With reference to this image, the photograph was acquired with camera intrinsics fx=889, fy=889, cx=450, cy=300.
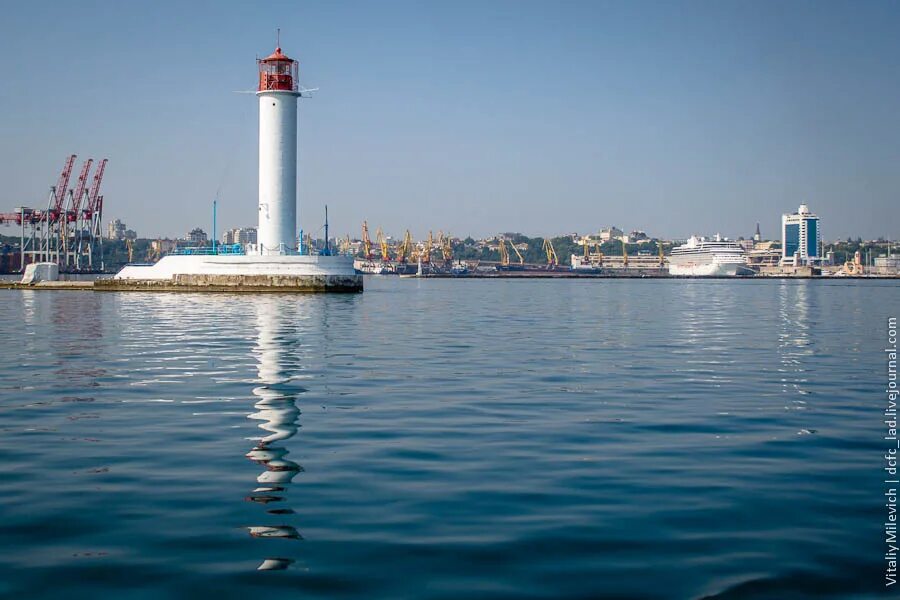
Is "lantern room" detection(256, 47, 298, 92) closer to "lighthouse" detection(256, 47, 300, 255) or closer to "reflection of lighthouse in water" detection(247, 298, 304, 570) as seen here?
"lighthouse" detection(256, 47, 300, 255)

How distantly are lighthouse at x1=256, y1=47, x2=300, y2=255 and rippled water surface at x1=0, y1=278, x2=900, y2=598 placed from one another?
3949 cm

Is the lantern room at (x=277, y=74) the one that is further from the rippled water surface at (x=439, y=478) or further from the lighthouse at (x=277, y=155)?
the rippled water surface at (x=439, y=478)

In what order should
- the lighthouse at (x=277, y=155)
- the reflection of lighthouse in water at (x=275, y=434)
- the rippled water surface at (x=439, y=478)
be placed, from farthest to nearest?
1. the lighthouse at (x=277, y=155)
2. the reflection of lighthouse in water at (x=275, y=434)
3. the rippled water surface at (x=439, y=478)

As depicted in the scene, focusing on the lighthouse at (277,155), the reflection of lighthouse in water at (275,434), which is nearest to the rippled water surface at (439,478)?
the reflection of lighthouse in water at (275,434)

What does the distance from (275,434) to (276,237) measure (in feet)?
162

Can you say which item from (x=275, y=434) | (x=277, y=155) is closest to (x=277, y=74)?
(x=277, y=155)

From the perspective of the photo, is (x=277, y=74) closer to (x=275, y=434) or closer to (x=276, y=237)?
(x=276, y=237)

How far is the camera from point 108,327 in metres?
29.4

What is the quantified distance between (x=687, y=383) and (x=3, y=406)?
10961 mm

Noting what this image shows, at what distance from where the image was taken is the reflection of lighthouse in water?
6.63 m

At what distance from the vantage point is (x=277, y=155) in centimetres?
5772

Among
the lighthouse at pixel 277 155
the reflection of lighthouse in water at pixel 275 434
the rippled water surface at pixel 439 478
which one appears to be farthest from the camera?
the lighthouse at pixel 277 155

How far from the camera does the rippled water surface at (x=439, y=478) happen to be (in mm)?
5707

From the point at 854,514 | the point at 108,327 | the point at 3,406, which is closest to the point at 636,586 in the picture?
the point at 854,514
